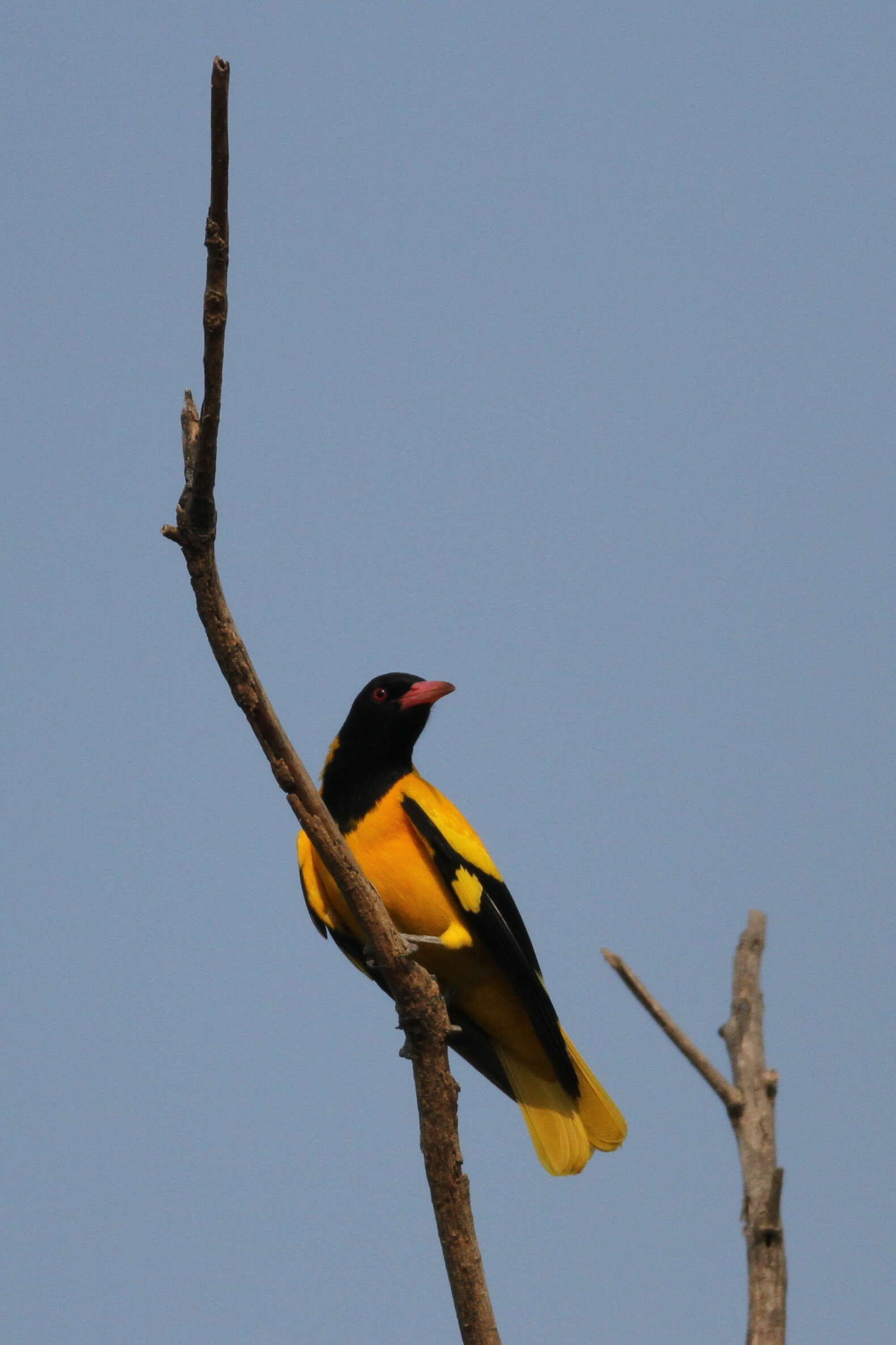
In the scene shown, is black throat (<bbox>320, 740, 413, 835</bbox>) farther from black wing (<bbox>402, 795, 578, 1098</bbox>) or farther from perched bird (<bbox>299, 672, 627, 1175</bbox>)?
black wing (<bbox>402, 795, 578, 1098</bbox>)

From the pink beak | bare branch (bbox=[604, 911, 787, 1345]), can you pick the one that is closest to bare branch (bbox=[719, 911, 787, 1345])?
bare branch (bbox=[604, 911, 787, 1345])

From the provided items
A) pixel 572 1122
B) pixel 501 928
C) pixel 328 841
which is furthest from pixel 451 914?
pixel 328 841

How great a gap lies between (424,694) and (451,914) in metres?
1.23

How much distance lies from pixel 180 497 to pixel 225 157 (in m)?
1.17

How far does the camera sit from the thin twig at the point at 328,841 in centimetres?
409

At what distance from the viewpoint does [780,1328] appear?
10.7 feet

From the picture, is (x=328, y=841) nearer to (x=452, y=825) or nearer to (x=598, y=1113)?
(x=452, y=825)

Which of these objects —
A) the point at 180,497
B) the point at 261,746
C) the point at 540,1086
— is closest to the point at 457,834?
the point at 540,1086

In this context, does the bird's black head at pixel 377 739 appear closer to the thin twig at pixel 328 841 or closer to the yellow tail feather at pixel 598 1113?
the yellow tail feather at pixel 598 1113

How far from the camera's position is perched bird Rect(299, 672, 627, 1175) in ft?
21.8

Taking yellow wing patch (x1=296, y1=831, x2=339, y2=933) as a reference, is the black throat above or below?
above

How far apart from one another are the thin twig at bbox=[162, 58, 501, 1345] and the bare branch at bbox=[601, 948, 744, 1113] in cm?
145

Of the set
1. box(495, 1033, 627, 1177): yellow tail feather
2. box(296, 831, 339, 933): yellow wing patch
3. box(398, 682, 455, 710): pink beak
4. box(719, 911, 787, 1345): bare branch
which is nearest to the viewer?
box(719, 911, 787, 1345): bare branch

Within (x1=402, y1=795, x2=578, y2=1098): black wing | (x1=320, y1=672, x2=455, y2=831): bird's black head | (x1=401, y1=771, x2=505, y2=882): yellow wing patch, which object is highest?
(x1=320, y1=672, x2=455, y2=831): bird's black head
